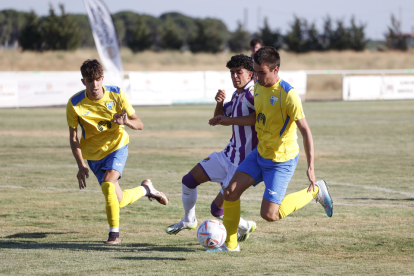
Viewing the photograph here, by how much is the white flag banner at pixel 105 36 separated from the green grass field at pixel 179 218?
139 inches

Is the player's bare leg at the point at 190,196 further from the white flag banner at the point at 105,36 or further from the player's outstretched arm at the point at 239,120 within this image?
the white flag banner at the point at 105,36

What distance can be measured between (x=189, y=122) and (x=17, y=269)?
16.6 meters

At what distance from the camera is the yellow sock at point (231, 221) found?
527cm

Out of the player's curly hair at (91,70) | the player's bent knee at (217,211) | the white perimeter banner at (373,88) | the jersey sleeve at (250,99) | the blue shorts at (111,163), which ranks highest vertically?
the player's curly hair at (91,70)

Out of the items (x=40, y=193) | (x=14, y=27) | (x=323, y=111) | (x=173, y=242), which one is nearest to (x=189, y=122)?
(x=323, y=111)

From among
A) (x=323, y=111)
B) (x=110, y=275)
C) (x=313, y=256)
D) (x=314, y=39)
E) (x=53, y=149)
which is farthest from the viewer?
(x=314, y=39)

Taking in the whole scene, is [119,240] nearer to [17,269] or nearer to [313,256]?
[17,269]

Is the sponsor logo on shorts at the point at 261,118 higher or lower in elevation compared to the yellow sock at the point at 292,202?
higher

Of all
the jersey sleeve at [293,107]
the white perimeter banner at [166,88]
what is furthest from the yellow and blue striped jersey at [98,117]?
the white perimeter banner at [166,88]

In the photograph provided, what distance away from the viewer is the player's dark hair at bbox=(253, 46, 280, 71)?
5.06 meters

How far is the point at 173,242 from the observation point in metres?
5.74

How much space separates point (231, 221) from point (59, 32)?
2020 inches

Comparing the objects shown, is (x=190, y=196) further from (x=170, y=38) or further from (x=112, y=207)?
(x=170, y=38)

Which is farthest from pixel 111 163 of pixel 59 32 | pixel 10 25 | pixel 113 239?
pixel 10 25
